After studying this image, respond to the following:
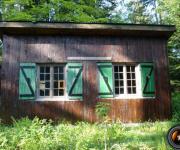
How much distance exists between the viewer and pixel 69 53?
11391 mm

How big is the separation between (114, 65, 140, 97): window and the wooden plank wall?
34 cm

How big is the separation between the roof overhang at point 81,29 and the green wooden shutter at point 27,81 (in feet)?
4.73

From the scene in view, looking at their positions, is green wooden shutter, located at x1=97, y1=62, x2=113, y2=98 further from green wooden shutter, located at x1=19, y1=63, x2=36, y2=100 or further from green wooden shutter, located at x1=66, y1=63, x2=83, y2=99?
green wooden shutter, located at x1=19, y1=63, x2=36, y2=100

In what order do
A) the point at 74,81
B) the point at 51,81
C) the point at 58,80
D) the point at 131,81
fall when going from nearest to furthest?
the point at 74,81, the point at 51,81, the point at 58,80, the point at 131,81

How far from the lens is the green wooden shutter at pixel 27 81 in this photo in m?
10.9

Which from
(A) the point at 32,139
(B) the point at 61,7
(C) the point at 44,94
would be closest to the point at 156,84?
(C) the point at 44,94

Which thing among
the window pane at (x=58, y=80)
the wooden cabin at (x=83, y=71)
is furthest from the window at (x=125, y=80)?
the window pane at (x=58, y=80)

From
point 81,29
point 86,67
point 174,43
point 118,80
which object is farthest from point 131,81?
point 174,43

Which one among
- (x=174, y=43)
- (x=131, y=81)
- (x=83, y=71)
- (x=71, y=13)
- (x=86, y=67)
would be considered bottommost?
(x=131, y=81)

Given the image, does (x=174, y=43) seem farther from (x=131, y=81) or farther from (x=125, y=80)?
(x=125, y=80)

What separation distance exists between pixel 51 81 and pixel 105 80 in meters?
2.22

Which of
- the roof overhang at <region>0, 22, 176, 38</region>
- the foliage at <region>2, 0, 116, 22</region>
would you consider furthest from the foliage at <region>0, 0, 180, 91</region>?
the roof overhang at <region>0, 22, 176, 38</region>

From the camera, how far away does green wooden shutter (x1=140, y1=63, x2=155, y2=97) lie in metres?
11.6

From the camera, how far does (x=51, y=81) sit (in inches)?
443
